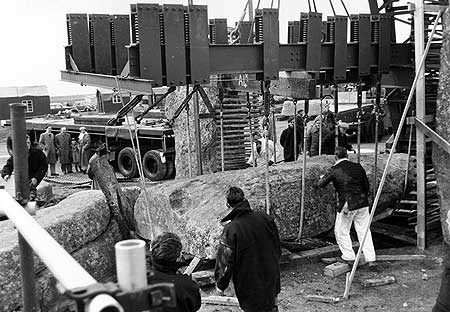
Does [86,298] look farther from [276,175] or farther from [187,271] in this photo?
[276,175]

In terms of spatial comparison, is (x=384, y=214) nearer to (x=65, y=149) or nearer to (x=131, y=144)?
(x=131, y=144)

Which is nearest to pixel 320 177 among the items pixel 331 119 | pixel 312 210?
pixel 312 210

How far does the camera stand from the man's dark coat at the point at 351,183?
7219 millimetres

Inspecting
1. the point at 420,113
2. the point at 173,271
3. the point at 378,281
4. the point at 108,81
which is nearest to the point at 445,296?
the point at 173,271

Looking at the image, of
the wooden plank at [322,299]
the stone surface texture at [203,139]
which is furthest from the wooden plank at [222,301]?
the stone surface texture at [203,139]

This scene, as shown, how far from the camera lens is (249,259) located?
195 inches

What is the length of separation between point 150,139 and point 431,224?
9783 mm

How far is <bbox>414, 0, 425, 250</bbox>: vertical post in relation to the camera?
767 centimetres

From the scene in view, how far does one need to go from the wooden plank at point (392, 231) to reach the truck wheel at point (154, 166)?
795cm

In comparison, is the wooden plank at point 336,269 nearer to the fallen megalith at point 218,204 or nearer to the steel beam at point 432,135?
the fallen megalith at point 218,204

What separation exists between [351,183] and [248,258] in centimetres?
270

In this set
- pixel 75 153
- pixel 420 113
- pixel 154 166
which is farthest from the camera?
pixel 75 153

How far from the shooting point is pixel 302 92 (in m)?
8.23

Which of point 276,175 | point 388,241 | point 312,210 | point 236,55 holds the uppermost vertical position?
point 236,55
